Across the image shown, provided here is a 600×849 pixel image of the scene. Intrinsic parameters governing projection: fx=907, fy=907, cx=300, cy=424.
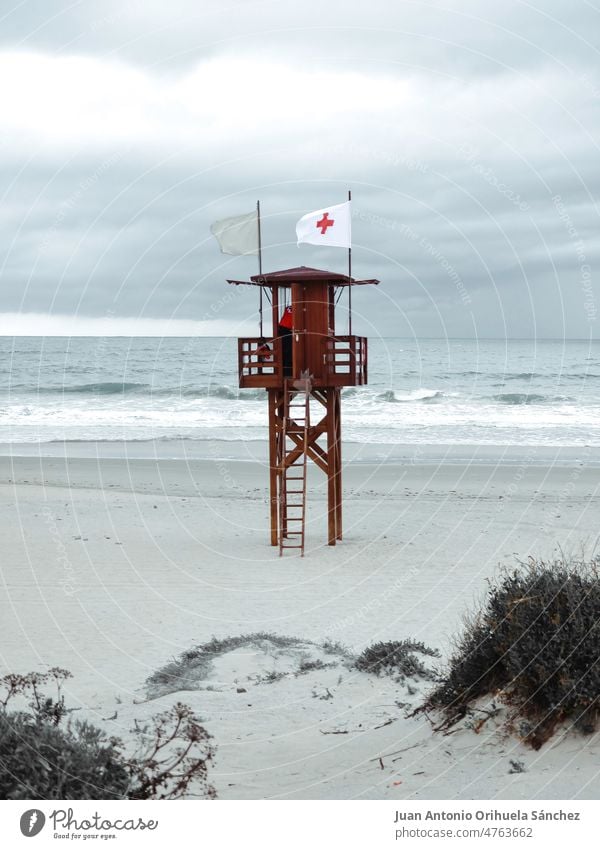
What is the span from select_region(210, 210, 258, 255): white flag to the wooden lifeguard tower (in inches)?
22.4

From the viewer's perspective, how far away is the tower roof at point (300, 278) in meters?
16.3

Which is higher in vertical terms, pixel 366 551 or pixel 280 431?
pixel 280 431

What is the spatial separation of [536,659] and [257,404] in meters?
48.2

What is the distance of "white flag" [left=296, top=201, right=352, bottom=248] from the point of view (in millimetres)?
15945

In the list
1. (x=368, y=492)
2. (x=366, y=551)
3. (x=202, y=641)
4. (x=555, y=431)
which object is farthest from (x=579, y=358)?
(x=202, y=641)

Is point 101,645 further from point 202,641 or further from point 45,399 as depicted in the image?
point 45,399

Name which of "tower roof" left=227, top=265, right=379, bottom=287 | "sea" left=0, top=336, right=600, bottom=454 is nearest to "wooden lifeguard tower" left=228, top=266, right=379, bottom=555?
"tower roof" left=227, top=265, right=379, bottom=287

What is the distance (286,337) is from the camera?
1711 cm

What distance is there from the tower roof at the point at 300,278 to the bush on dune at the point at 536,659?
371 inches

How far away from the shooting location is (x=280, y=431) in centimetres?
1747

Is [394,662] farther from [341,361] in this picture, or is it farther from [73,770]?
[341,361]

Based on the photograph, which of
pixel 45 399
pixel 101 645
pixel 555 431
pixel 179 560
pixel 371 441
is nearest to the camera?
pixel 101 645

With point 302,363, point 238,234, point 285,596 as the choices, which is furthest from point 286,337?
point 285,596

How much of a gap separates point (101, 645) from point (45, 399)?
162ft
